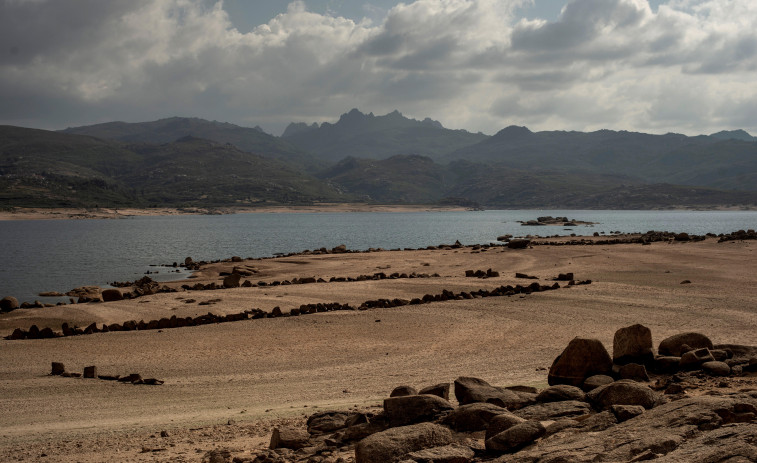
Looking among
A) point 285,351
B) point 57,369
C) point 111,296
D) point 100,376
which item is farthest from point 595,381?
point 111,296

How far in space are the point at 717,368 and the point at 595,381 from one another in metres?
2.54

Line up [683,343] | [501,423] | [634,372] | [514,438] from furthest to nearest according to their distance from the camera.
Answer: [683,343] < [634,372] < [501,423] < [514,438]

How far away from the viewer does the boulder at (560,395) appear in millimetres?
9227

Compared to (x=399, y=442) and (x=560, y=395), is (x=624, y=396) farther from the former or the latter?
(x=399, y=442)

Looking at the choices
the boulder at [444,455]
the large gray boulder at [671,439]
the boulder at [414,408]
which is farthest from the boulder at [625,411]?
the boulder at [414,408]

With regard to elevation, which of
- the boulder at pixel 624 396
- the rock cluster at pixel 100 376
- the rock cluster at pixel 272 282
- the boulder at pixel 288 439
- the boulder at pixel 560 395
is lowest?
the rock cluster at pixel 100 376

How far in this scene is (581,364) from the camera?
11148mm

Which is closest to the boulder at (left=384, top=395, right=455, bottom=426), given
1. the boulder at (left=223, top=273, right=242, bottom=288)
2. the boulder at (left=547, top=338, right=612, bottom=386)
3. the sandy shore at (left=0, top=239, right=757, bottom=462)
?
the sandy shore at (left=0, top=239, right=757, bottom=462)

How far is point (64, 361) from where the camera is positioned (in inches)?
665

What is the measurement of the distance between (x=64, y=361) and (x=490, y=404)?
13574mm

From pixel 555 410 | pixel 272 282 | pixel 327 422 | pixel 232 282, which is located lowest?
pixel 272 282

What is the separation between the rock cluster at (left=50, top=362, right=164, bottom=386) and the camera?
46.7ft

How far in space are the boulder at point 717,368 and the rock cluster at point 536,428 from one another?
19cm

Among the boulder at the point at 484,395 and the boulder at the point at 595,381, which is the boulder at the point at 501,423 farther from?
the boulder at the point at 595,381
